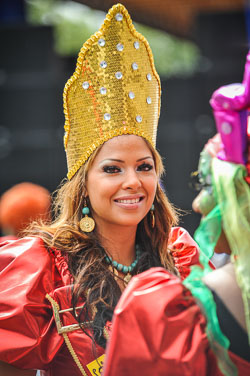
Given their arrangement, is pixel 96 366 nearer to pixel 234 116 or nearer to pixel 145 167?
pixel 145 167

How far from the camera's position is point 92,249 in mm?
2375

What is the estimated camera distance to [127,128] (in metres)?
2.37

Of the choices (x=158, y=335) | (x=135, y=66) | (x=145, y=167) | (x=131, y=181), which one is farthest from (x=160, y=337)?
(x=135, y=66)

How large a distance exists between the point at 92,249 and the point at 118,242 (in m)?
0.13

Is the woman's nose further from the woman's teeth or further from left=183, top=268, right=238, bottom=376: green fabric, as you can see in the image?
left=183, top=268, right=238, bottom=376: green fabric

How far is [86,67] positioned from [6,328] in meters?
1.00

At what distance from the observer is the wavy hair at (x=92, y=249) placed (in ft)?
7.19

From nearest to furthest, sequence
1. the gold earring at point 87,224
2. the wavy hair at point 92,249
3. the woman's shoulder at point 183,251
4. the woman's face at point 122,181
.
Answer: the wavy hair at point 92,249 < the woman's face at point 122,181 < the gold earring at point 87,224 < the woman's shoulder at point 183,251

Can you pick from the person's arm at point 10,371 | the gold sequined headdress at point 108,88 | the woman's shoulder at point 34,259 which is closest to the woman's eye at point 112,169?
the gold sequined headdress at point 108,88

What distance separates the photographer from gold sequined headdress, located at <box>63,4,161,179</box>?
235cm

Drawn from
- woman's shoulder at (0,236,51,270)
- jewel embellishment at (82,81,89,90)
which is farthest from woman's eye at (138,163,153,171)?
woman's shoulder at (0,236,51,270)

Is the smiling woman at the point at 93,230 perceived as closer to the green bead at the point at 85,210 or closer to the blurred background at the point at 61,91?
the green bead at the point at 85,210

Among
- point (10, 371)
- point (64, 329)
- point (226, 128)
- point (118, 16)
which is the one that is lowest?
point (10, 371)

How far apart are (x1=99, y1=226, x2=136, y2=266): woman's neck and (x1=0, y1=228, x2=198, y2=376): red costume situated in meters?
0.21
